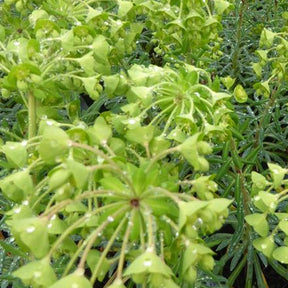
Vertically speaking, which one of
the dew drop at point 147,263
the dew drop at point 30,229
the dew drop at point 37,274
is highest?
the dew drop at point 30,229

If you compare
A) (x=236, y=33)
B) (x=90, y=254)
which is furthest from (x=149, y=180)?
(x=236, y=33)

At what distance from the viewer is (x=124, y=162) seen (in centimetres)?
108

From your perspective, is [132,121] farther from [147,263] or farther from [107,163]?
[147,263]

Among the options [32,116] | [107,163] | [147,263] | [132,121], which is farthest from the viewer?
[32,116]

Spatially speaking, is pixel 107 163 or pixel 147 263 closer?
pixel 147 263

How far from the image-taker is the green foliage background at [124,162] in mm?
970

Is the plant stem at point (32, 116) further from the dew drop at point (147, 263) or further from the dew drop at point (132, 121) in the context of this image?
the dew drop at point (147, 263)

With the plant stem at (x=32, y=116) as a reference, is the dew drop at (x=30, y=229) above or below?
above

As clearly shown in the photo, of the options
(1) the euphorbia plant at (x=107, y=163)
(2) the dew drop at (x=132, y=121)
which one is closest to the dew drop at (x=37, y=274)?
(1) the euphorbia plant at (x=107, y=163)

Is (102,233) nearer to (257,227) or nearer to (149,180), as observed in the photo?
(149,180)

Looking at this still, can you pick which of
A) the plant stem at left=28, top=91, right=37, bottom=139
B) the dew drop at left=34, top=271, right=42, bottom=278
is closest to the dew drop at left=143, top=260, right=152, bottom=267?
the dew drop at left=34, top=271, right=42, bottom=278

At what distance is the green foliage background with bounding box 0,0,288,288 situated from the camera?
3.18 feet

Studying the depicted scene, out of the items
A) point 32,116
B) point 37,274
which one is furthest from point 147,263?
point 32,116

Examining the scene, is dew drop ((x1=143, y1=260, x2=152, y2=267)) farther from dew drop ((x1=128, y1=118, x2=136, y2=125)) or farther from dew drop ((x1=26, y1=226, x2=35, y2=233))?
dew drop ((x1=128, y1=118, x2=136, y2=125))
